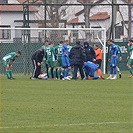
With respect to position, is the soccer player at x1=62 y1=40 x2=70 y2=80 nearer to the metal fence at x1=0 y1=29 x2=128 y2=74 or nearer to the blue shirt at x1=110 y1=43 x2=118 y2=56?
the blue shirt at x1=110 y1=43 x2=118 y2=56

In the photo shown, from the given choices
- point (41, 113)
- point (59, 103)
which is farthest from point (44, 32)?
point (41, 113)

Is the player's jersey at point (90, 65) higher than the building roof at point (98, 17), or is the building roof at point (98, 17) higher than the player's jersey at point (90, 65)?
the building roof at point (98, 17)

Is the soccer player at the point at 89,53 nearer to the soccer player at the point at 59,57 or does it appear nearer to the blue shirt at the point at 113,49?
the blue shirt at the point at 113,49

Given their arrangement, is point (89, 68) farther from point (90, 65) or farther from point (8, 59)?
point (8, 59)

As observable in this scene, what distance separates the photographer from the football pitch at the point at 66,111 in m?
12.0

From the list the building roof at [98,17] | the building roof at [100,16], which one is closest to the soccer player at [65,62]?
the building roof at [98,17]

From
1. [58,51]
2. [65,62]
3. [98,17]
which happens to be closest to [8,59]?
[58,51]

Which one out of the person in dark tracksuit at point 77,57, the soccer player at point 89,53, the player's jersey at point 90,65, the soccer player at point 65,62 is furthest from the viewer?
the soccer player at point 89,53

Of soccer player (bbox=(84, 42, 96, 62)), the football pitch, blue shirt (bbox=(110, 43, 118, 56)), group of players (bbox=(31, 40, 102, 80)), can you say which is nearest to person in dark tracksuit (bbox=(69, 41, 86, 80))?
group of players (bbox=(31, 40, 102, 80))

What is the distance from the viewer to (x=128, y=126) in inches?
480

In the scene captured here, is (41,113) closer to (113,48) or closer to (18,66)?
(113,48)

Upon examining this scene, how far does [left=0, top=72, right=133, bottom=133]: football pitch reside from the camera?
12005mm

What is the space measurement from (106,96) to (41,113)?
5.39 meters

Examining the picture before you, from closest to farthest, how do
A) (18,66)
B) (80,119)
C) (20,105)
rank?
(80,119)
(20,105)
(18,66)
